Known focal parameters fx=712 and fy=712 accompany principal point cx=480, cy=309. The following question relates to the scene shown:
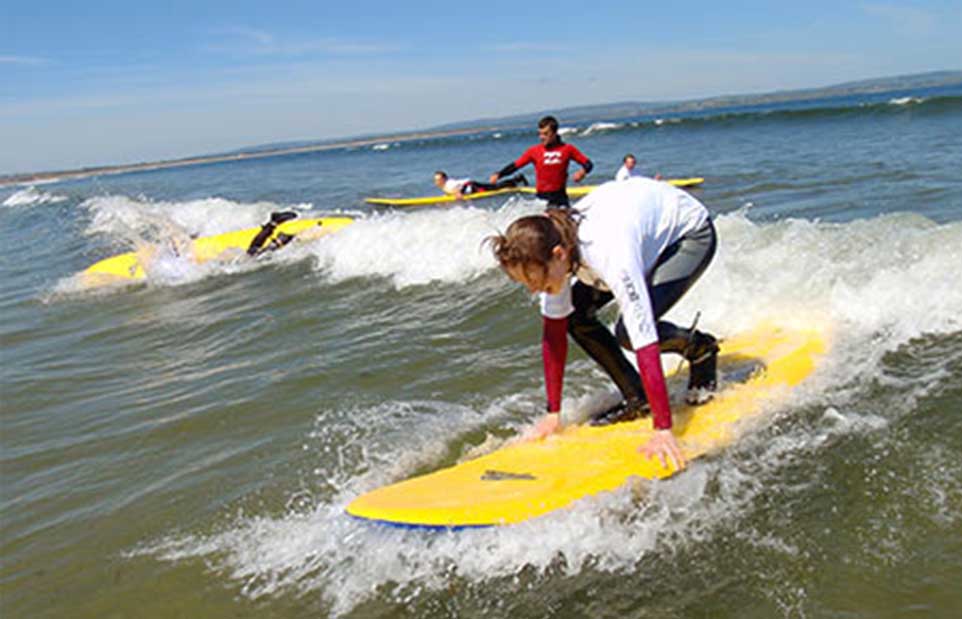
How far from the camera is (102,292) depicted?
11.8 meters

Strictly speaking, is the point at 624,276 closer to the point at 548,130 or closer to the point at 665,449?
the point at 665,449

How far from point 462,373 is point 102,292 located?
8525mm

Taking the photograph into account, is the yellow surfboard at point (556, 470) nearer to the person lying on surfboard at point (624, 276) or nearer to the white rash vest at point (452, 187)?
the person lying on surfboard at point (624, 276)

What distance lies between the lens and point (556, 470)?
354 centimetres

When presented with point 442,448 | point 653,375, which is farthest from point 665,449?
point 442,448

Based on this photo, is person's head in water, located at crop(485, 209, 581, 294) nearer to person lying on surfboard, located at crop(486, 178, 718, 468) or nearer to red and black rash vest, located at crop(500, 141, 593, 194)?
person lying on surfboard, located at crop(486, 178, 718, 468)

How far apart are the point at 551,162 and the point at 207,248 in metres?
6.76

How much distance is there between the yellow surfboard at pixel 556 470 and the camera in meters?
3.24

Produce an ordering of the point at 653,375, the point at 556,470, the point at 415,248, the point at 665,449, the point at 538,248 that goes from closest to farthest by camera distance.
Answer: the point at 538,248, the point at 653,375, the point at 665,449, the point at 556,470, the point at 415,248

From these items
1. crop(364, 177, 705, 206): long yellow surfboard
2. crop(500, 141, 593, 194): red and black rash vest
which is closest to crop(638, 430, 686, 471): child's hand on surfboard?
crop(500, 141, 593, 194): red and black rash vest

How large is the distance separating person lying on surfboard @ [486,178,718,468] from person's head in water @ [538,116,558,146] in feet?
20.3

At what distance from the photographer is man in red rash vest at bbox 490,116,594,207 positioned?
9688mm

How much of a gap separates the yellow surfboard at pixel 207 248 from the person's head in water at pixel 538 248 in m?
9.85

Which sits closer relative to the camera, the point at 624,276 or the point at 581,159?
the point at 624,276
